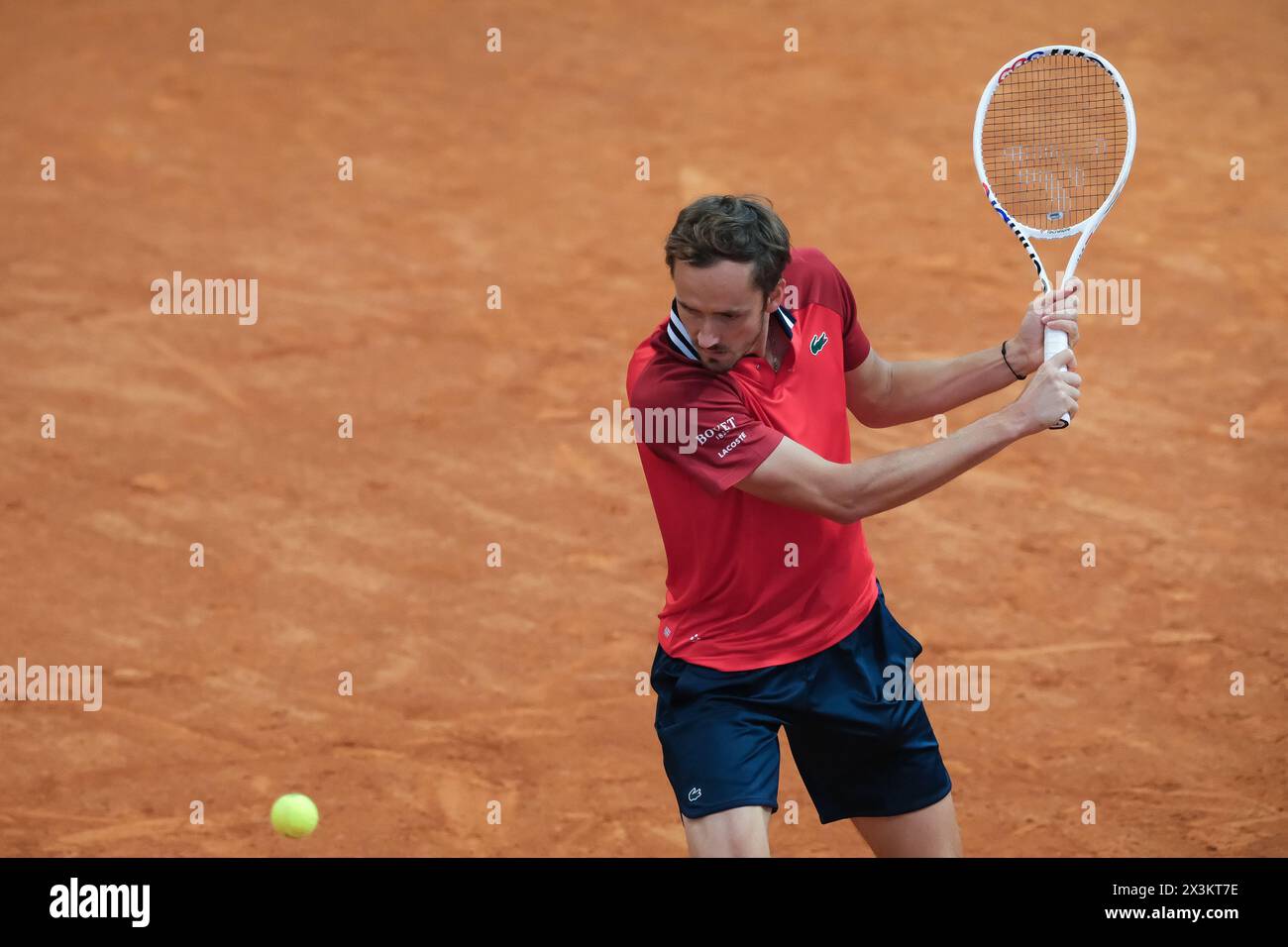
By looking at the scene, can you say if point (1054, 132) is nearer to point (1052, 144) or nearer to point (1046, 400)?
point (1052, 144)

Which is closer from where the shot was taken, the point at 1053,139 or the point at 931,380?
the point at 931,380

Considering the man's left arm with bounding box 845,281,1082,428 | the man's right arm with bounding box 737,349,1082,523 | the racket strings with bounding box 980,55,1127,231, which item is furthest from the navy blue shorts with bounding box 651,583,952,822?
the racket strings with bounding box 980,55,1127,231

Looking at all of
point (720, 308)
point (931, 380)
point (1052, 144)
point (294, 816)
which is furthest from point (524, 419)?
point (720, 308)

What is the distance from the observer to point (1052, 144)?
270 inches

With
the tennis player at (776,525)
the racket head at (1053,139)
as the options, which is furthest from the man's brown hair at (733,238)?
the racket head at (1053,139)

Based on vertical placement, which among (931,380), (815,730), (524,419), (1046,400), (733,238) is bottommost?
(815,730)

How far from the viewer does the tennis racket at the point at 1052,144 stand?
543 centimetres

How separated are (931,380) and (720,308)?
948 mm

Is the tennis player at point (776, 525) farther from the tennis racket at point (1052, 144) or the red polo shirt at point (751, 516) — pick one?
the tennis racket at point (1052, 144)

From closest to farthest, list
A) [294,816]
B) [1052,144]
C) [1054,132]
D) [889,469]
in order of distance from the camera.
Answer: [889,469] < [294,816] < [1052,144] < [1054,132]

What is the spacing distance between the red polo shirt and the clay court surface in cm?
183

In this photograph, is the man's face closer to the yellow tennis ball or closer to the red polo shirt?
the red polo shirt

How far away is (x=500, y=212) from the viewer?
10.7 meters

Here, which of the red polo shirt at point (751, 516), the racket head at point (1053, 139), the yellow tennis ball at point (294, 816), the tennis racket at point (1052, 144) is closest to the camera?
the red polo shirt at point (751, 516)
